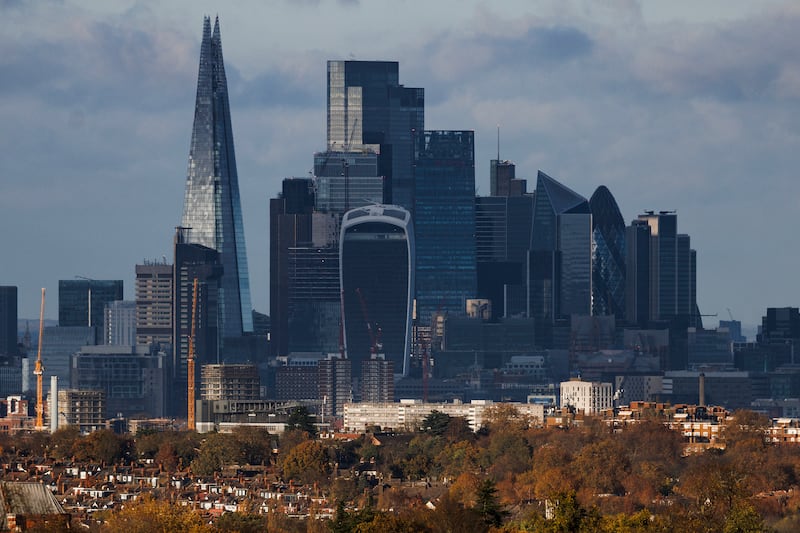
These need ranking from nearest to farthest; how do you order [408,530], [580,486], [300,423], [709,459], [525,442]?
[408,530] < [580,486] < [709,459] < [525,442] < [300,423]

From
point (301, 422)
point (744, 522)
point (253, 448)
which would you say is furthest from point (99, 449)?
point (744, 522)

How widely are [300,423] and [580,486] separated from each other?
58.7 m

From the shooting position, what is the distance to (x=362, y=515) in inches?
3499

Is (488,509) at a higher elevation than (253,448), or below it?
below

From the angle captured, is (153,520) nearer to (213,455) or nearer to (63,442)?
(213,455)

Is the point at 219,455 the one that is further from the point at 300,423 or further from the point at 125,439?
the point at 300,423

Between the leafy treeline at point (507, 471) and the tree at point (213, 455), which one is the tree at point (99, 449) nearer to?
the leafy treeline at point (507, 471)

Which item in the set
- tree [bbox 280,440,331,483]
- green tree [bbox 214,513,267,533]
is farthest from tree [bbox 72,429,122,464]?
green tree [bbox 214,513,267,533]

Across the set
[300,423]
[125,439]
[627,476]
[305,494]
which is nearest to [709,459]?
[627,476]

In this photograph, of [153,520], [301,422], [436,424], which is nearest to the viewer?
[153,520]

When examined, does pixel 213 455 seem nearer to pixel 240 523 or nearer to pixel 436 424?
pixel 436 424

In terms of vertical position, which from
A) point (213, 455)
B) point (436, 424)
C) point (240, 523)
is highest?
point (436, 424)

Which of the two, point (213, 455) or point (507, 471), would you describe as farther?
point (213, 455)

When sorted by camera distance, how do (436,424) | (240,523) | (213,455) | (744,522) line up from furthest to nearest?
(436,424)
(213,455)
(240,523)
(744,522)
